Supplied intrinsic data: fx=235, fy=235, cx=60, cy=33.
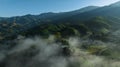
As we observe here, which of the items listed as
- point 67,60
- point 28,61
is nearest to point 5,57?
point 28,61

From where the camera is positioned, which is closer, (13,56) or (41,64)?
(41,64)

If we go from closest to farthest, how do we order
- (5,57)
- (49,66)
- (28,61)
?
(49,66) < (28,61) < (5,57)

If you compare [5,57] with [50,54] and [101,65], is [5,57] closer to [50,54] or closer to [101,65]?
[50,54]

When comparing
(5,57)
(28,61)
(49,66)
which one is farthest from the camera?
(5,57)

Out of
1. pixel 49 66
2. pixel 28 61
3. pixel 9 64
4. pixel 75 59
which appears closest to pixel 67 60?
pixel 75 59

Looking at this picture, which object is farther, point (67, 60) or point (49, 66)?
point (67, 60)

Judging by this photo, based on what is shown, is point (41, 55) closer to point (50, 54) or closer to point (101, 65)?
point (50, 54)

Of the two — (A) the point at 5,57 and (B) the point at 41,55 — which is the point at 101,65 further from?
(A) the point at 5,57

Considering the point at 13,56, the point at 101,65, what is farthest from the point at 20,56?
the point at 101,65
